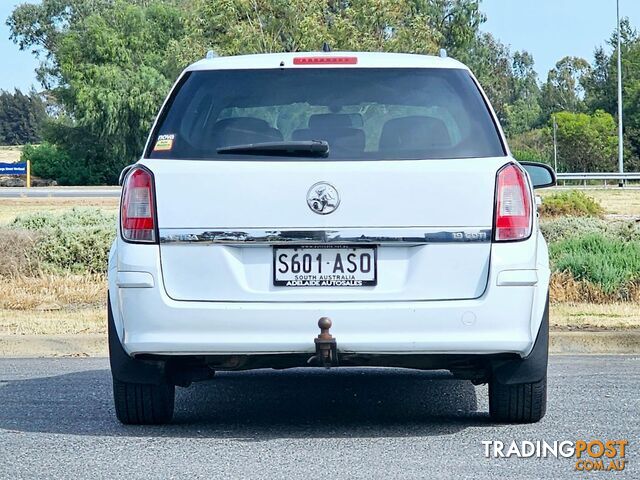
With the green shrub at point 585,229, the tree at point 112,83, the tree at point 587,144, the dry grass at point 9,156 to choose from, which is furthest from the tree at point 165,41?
the green shrub at point 585,229

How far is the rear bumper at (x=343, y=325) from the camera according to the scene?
5355 mm

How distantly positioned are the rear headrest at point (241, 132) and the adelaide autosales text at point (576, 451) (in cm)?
174

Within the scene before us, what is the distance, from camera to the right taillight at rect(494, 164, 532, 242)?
5465mm

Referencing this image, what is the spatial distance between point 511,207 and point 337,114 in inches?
36.2

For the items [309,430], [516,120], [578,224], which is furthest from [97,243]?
[516,120]

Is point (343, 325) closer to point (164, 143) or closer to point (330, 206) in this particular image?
point (330, 206)

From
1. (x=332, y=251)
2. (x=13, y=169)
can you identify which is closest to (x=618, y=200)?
(x=332, y=251)

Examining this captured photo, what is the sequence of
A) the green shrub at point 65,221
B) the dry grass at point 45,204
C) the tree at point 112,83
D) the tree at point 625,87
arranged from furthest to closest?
1. the tree at point 625,87
2. the tree at point 112,83
3. the dry grass at point 45,204
4. the green shrub at point 65,221

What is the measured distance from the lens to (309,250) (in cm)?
541

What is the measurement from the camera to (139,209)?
5.55 metres

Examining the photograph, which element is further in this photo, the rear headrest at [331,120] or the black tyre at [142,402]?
the black tyre at [142,402]

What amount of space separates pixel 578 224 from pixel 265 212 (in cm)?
1207

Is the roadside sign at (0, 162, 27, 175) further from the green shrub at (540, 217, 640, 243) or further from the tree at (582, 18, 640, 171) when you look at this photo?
the green shrub at (540, 217, 640, 243)

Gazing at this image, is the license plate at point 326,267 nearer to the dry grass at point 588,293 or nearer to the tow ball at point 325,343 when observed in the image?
the tow ball at point 325,343
